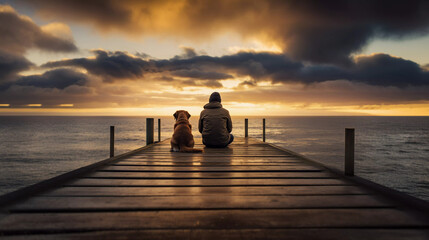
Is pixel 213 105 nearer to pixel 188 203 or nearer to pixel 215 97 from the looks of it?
pixel 215 97

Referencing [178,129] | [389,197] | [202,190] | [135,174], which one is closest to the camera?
[389,197]

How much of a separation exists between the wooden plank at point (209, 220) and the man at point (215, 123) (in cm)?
450

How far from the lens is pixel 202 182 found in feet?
11.2

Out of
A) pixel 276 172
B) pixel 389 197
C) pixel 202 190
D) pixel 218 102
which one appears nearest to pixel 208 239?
pixel 202 190

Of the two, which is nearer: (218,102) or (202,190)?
(202,190)

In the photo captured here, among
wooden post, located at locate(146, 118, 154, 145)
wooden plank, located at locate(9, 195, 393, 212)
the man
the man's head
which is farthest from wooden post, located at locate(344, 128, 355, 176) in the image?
wooden post, located at locate(146, 118, 154, 145)

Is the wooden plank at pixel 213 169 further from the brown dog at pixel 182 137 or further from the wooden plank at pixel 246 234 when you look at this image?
the wooden plank at pixel 246 234

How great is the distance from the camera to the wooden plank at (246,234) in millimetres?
1819

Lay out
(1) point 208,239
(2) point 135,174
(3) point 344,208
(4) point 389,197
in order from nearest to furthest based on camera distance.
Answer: (1) point 208,239 → (3) point 344,208 → (4) point 389,197 → (2) point 135,174

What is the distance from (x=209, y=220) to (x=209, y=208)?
0.28 metres

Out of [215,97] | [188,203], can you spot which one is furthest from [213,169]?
[215,97]

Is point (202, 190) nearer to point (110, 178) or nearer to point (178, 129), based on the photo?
point (110, 178)

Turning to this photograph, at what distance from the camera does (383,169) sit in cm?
2153

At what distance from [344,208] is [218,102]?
498 centimetres
